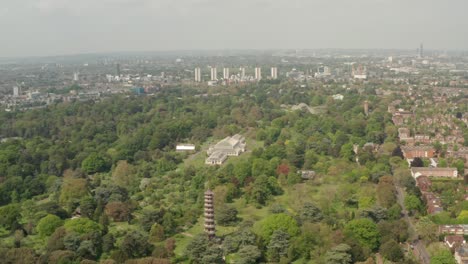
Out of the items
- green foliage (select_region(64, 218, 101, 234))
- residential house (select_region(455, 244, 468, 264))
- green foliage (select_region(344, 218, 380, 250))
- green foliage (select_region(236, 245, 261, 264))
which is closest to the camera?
green foliage (select_region(236, 245, 261, 264))

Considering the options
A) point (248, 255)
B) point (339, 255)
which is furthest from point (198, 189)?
point (339, 255)

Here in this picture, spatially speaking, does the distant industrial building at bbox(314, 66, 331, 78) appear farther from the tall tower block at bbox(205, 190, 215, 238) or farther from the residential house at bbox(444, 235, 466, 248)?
the tall tower block at bbox(205, 190, 215, 238)

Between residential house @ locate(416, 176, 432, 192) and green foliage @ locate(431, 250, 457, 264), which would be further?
residential house @ locate(416, 176, 432, 192)

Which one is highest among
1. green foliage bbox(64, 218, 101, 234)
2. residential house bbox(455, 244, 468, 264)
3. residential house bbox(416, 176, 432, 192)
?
green foliage bbox(64, 218, 101, 234)

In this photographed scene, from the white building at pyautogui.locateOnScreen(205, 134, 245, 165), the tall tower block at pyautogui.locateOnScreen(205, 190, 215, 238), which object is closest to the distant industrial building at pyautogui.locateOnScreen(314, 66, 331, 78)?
the white building at pyautogui.locateOnScreen(205, 134, 245, 165)

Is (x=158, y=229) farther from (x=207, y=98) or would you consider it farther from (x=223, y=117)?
(x=207, y=98)

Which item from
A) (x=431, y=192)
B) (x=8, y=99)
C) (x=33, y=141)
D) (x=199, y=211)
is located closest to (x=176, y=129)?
(x=33, y=141)

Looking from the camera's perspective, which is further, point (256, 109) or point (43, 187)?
point (256, 109)
